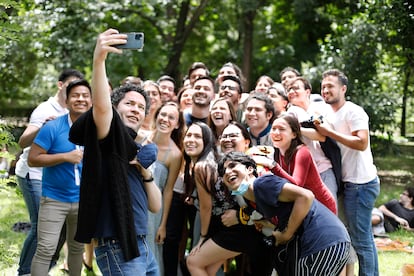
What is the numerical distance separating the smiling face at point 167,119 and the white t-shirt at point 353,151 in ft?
4.67

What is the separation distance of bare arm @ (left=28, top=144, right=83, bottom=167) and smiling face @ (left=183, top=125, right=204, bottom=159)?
0.94m

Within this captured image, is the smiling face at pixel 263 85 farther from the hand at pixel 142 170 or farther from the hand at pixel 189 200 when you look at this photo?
the hand at pixel 142 170

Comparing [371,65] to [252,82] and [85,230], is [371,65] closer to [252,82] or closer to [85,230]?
[252,82]

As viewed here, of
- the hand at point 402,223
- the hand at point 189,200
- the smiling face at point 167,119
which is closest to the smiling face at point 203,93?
the smiling face at point 167,119

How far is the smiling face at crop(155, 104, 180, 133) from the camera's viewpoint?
16.9ft

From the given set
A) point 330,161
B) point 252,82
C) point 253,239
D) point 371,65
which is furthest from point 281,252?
point 252,82

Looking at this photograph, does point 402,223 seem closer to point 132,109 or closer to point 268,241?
point 268,241

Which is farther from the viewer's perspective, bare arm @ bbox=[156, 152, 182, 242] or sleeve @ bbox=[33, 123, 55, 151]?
bare arm @ bbox=[156, 152, 182, 242]

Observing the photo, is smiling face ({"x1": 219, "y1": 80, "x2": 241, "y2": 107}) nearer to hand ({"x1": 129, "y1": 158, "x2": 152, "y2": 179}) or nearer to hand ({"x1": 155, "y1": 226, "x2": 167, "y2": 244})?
hand ({"x1": 155, "y1": 226, "x2": 167, "y2": 244})

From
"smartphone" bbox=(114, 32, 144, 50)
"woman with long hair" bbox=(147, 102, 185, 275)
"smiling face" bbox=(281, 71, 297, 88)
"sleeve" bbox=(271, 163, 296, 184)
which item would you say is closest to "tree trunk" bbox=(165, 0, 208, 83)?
"smiling face" bbox=(281, 71, 297, 88)

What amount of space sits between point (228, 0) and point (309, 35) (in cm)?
291

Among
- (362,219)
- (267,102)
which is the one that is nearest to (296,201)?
(362,219)

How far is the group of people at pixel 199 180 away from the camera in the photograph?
2.95m

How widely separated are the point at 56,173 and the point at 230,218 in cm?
145
